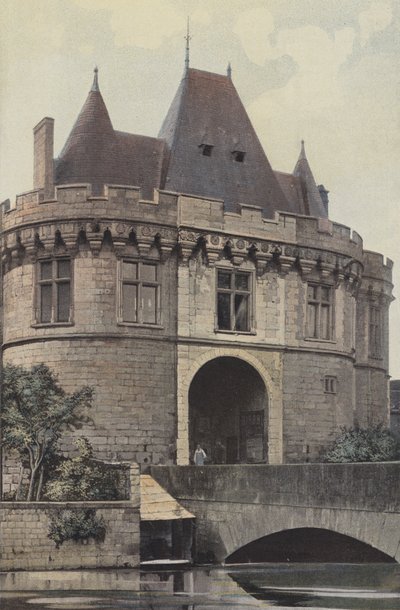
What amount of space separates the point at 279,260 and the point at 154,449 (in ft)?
22.6

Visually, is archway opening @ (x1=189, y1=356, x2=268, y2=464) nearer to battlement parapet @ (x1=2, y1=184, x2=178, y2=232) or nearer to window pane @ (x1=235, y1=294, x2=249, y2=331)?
window pane @ (x1=235, y1=294, x2=249, y2=331)

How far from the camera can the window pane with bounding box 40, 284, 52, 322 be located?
2819 centimetres

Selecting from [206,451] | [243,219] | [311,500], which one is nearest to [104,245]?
[243,219]

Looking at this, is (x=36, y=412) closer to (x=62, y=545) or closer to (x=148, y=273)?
(x=62, y=545)

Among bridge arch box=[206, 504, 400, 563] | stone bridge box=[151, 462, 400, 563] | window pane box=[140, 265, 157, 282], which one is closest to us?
bridge arch box=[206, 504, 400, 563]

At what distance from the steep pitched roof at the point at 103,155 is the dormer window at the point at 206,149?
1.21 meters

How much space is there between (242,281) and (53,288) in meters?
5.58

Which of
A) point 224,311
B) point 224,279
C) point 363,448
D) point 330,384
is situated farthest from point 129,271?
point 363,448

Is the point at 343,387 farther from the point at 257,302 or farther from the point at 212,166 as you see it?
the point at 212,166

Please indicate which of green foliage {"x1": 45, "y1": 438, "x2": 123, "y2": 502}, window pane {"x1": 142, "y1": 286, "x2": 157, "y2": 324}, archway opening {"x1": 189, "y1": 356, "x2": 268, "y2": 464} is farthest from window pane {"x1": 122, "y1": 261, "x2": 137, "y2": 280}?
green foliage {"x1": 45, "y1": 438, "x2": 123, "y2": 502}

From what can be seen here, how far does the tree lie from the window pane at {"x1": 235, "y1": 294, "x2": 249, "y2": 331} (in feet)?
17.0

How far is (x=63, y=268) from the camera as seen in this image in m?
28.2

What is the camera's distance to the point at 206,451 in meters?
31.4

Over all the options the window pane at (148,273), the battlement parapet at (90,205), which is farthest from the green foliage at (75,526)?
the battlement parapet at (90,205)
